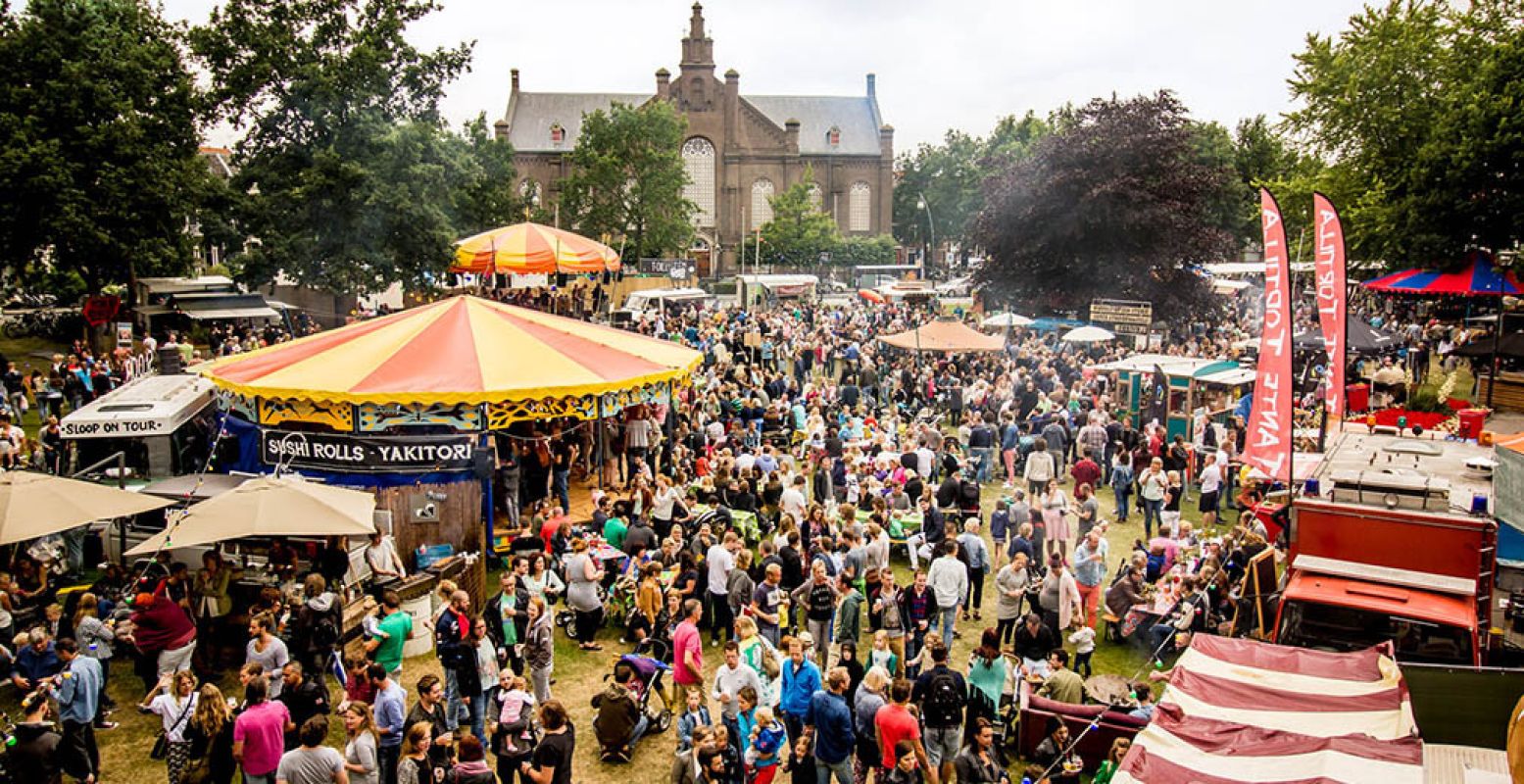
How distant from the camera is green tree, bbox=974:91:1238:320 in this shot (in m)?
30.8

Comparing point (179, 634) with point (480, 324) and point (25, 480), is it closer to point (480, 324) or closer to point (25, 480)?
point (25, 480)

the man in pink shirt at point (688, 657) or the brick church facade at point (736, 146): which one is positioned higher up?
the brick church facade at point (736, 146)

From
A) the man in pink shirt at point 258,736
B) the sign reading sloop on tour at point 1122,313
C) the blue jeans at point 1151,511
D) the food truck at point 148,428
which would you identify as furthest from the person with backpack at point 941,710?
the sign reading sloop on tour at point 1122,313

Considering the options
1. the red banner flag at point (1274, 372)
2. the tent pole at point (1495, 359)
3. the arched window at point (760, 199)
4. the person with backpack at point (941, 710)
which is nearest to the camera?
the person with backpack at point (941, 710)

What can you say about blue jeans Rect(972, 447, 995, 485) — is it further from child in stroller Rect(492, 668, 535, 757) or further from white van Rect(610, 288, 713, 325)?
white van Rect(610, 288, 713, 325)

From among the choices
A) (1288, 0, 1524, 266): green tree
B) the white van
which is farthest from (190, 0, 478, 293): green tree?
(1288, 0, 1524, 266): green tree

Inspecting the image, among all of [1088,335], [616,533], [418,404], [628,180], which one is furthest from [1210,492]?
[628,180]

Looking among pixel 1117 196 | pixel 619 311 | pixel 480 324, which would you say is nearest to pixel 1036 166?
pixel 1117 196

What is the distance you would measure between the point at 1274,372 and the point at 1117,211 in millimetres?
22902

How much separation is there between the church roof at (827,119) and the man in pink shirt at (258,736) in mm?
68023

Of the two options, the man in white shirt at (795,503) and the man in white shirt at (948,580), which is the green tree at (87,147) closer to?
the man in white shirt at (795,503)

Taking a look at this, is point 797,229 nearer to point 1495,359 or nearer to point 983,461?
point 1495,359

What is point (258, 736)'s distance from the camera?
7.11 m

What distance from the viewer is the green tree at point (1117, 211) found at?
30.8 m
